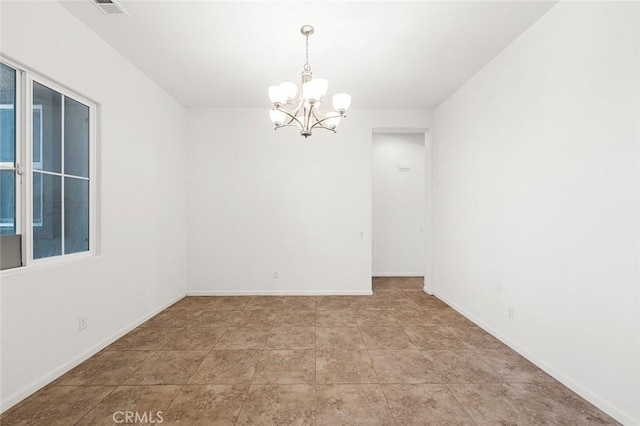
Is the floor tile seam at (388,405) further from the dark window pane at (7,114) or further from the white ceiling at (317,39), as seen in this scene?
the dark window pane at (7,114)

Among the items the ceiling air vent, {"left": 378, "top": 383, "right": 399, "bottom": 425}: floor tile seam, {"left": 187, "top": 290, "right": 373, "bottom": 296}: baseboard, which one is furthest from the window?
{"left": 378, "top": 383, "right": 399, "bottom": 425}: floor tile seam

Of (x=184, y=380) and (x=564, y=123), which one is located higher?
(x=564, y=123)

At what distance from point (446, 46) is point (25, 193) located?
3.89m

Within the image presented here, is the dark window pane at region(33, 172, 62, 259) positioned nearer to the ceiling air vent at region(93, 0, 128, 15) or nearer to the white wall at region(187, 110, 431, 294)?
the ceiling air vent at region(93, 0, 128, 15)

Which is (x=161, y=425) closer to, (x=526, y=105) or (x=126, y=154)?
(x=126, y=154)

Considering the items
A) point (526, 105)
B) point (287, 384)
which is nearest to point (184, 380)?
point (287, 384)

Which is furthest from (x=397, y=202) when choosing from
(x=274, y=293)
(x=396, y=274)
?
(x=274, y=293)

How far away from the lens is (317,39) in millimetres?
2621

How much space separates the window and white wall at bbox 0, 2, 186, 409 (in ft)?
0.38

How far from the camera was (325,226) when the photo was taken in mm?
4562

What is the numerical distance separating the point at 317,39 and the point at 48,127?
2461 millimetres

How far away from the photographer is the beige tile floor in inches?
71.8

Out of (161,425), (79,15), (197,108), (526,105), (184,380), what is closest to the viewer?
(161,425)

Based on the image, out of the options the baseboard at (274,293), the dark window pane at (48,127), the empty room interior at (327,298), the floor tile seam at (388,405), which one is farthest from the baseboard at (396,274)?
the dark window pane at (48,127)
